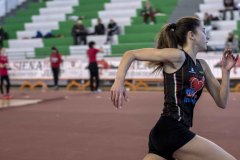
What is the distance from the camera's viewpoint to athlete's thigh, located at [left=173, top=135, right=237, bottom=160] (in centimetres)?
344

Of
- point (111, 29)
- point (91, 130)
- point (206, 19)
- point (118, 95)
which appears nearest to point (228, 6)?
point (206, 19)

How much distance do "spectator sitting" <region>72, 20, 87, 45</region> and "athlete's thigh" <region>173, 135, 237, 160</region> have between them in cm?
1918

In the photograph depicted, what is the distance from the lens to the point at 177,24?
369 centimetres

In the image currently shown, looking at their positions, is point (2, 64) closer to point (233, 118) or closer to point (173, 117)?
point (233, 118)

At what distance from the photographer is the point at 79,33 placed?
74.0ft

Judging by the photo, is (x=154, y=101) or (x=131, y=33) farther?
(x=131, y=33)

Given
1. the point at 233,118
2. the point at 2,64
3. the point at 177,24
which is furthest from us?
the point at 2,64

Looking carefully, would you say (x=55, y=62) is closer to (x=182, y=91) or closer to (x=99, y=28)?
(x=99, y=28)

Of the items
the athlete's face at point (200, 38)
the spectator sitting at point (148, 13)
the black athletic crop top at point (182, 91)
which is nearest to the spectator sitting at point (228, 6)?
the spectator sitting at point (148, 13)

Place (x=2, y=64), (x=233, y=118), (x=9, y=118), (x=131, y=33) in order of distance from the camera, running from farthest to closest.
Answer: (x=131, y=33) → (x=2, y=64) → (x=9, y=118) → (x=233, y=118)

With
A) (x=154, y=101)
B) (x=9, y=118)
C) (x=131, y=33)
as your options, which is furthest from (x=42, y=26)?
(x=9, y=118)

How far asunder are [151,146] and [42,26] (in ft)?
76.5

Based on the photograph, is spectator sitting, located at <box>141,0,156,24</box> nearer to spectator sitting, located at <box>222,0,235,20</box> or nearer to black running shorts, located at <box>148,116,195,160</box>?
spectator sitting, located at <box>222,0,235,20</box>

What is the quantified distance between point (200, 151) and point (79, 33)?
19524 millimetres
